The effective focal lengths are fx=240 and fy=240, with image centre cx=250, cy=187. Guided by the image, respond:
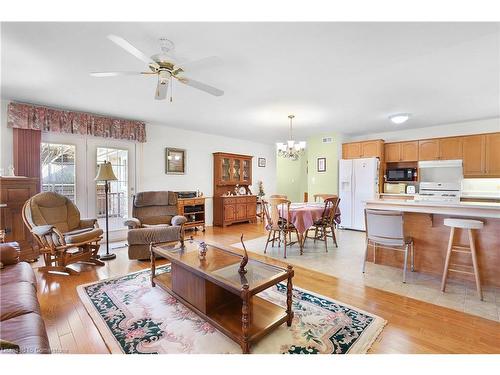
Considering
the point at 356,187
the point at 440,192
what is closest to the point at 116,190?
the point at 356,187

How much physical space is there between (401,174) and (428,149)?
70cm

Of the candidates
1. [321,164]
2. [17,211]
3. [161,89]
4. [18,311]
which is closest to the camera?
[18,311]

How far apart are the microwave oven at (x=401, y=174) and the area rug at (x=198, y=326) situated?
413 centimetres

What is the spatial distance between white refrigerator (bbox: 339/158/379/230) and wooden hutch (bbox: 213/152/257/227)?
236 cm

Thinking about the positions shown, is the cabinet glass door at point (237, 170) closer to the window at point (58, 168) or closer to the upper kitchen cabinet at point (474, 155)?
the window at point (58, 168)

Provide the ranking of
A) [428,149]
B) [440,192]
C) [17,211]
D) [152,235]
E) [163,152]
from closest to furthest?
[17,211]
[152,235]
[440,192]
[428,149]
[163,152]

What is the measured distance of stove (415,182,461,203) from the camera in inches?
180

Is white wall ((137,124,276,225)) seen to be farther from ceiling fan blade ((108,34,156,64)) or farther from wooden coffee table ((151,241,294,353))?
ceiling fan blade ((108,34,156,64))

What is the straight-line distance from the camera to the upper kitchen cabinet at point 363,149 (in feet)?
17.6

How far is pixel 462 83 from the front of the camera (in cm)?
289

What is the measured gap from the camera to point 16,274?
1.81 meters

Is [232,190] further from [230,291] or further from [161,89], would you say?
[230,291]

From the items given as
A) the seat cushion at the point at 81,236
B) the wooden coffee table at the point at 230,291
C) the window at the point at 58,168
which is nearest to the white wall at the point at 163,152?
the window at the point at 58,168
